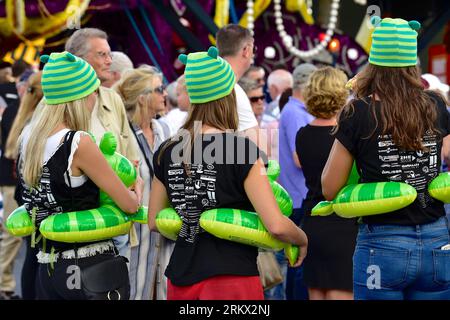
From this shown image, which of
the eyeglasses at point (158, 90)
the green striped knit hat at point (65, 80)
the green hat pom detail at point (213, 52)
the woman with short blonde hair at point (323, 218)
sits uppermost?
the green hat pom detail at point (213, 52)

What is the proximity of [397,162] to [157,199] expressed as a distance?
1048mm

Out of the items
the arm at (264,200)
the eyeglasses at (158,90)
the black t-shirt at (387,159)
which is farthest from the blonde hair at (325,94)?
the arm at (264,200)

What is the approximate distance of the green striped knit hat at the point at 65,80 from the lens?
4141 mm

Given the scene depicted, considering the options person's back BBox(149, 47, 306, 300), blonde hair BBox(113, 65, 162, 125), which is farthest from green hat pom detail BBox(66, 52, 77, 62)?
blonde hair BBox(113, 65, 162, 125)

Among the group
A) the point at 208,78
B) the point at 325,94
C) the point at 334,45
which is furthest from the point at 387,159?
the point at 334,45

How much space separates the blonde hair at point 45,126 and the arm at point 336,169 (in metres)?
1.12

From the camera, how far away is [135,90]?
6113 millimetres

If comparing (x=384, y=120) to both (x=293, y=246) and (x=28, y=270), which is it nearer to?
(x=293, y=246)

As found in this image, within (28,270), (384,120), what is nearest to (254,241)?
(384,120)

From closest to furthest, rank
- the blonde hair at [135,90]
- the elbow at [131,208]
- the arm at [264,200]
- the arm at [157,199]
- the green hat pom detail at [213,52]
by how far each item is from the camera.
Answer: the arm at [264,200]
the green hat pom detail at [213,52]
the arm at [157,199]
the elbow at [131,208]
the blonde hair at [135,90]

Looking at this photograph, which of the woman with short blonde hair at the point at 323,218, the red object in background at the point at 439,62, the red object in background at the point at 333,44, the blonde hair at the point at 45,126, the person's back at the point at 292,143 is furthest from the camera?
the red object in background at the point at 439,62

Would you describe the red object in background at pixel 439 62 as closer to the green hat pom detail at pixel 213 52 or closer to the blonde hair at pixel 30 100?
the blonde hair at pixel 30 100

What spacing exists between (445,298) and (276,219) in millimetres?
805
